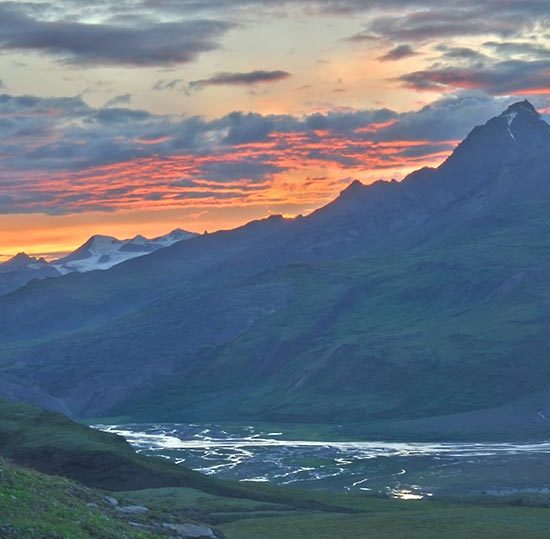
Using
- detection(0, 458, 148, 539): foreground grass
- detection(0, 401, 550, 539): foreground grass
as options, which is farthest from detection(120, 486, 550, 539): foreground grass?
detection(0, 458, 148, 539): foreground grass

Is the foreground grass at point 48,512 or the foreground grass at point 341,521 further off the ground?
the foreground grass at point 48,512

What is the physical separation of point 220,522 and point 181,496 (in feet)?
99.0

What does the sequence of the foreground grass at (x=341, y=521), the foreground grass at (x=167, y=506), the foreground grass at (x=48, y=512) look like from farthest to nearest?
1. the foreground grass at (x=341, y=521)
2. the foreground grass at (x=167, y=506)
3. the foreground grass at (x=48, y=512)

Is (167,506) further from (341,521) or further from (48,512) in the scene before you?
(48,512)

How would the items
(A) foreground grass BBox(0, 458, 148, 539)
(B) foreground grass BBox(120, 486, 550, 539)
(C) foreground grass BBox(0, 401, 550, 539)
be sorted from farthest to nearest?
(B) foreground grass BBox(120, 486, 550, 539) < (C) foreground grass BBox(0, 401, 550, 539) < (A) foreground grass BBox(0, 458, 148, 539)

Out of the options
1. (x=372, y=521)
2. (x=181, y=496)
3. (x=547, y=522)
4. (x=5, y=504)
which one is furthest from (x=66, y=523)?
(x=181, y=496)

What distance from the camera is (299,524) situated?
99.5m

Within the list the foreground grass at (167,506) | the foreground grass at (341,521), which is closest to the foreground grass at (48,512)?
the foreground grass at (167,506)

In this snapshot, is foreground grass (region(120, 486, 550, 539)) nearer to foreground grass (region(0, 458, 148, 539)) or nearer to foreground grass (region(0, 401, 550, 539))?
foreground grass (region(0, 401, 550, 539))

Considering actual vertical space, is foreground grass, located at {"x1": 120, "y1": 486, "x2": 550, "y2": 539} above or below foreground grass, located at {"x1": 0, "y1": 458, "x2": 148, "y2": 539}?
below

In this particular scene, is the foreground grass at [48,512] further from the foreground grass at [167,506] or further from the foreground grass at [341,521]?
the foreground grass at [341,521]

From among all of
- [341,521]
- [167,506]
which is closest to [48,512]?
[341,521]

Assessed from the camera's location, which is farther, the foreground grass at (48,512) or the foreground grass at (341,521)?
the foreground grass at (341,521)

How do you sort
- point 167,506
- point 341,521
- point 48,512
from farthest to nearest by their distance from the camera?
point 167,506 < point 341,521 < point 48,512
